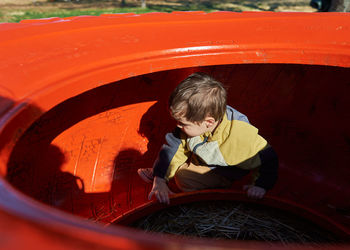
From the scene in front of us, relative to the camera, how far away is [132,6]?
7.79 meters

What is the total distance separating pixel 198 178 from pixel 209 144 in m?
0.26

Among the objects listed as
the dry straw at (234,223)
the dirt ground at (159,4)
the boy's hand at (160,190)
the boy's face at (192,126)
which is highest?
the boy's face at (192,126)

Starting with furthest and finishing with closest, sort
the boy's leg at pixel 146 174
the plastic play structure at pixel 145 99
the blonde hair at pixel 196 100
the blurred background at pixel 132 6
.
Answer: the blurred background at pixel 132 6 < the boy's leg at pixel 146 174 < the blonde hair at pixel 196 100 < the plastic play structure at pixel 145 99

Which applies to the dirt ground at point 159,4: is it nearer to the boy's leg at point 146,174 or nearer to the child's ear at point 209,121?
the boy's leg at point 146,174

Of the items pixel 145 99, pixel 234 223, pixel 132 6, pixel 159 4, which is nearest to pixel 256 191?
pixel 234 223

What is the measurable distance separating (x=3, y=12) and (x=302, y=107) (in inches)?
240

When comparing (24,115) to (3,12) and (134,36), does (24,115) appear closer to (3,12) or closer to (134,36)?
(134,36)

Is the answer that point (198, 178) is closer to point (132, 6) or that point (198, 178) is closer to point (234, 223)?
point (234, 223)

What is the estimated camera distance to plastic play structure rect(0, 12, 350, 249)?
902 mm

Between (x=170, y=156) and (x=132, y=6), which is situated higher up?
(x=170, y=156)

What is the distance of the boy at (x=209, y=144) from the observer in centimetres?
106

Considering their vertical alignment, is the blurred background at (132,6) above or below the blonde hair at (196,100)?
below

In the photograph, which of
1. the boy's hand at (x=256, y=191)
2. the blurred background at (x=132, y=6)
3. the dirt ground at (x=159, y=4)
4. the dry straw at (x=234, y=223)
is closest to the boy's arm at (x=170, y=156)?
the dry straw at (x=234, y=223)

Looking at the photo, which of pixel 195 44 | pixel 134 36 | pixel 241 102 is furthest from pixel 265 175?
pixel 134 36
